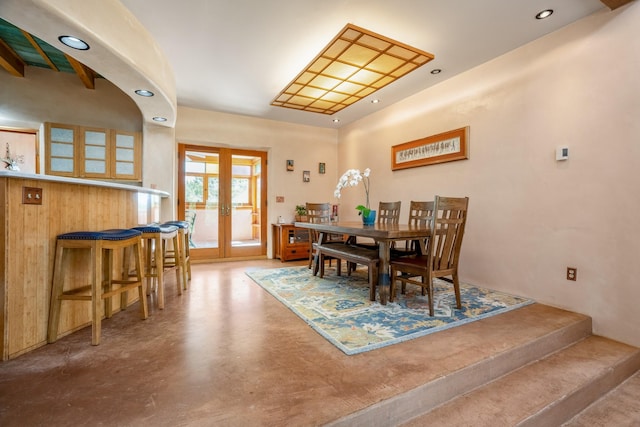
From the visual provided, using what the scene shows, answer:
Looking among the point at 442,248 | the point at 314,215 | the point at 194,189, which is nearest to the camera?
the point at 442,248

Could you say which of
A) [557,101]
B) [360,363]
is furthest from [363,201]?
[360,363]

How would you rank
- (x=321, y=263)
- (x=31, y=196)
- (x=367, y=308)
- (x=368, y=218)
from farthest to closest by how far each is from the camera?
(x=321, y=263) → (x=368, y=218) → (x=367, y=308) → (x=31, y=196)

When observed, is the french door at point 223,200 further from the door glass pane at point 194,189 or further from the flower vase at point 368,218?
the flower vase at point 368,218

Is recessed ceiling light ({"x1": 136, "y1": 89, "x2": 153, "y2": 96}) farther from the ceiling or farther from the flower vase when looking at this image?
the flower vase

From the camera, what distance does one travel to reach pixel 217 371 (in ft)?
5.30

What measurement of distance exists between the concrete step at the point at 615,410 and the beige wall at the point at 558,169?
598 mm

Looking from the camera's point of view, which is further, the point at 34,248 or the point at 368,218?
the point at 368,218

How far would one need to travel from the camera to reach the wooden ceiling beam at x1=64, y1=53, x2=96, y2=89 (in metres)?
3.46

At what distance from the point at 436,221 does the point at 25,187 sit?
298cm

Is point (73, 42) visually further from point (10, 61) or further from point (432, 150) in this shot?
point (432, 150)

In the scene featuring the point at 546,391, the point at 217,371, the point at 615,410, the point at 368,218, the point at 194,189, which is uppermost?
the point at 194,189

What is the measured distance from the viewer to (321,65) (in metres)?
3.14

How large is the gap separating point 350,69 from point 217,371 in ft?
10.6

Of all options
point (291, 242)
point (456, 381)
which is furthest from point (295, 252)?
point (456, 381)
